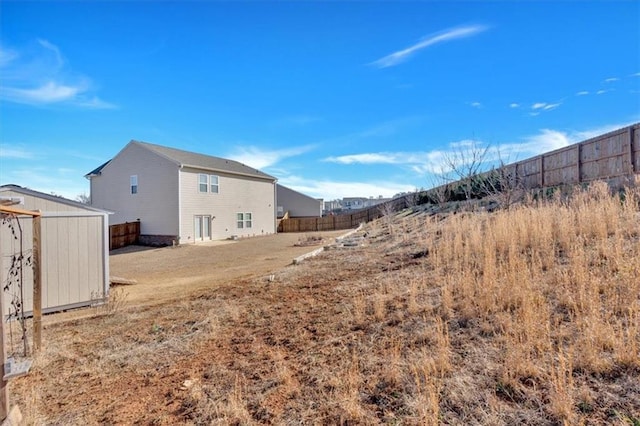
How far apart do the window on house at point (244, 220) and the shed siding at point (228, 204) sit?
0.79 ft

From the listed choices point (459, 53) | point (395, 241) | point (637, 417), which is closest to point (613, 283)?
point (637, 417)

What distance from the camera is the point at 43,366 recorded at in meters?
3.35


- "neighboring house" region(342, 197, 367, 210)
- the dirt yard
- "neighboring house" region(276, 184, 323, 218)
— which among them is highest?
"neighboring house" region(342, 197, 367, 210)

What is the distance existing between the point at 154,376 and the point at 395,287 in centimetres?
321

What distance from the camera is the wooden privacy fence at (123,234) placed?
17375 mm

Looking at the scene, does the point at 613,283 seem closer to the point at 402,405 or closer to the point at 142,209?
the point at 402,405

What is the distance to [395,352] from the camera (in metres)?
2.62

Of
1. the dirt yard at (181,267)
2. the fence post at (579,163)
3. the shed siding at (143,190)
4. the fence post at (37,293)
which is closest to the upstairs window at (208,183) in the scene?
the shed siding at (143,190)

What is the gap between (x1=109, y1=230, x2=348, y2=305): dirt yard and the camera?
7655 mm

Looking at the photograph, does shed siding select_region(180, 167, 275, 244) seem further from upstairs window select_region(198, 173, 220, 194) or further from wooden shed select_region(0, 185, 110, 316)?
wooden shed select_region(0, 185, 110, 316)

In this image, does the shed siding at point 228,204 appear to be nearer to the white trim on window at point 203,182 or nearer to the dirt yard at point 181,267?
the white trim on window at point 203,182

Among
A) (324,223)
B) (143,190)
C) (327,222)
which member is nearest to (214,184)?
(143,190)

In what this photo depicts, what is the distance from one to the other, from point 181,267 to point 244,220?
11325 mm

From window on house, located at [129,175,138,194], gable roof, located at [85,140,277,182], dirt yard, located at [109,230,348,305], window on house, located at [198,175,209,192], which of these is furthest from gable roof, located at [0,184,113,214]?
window on house, located at [129,175,138,194]
